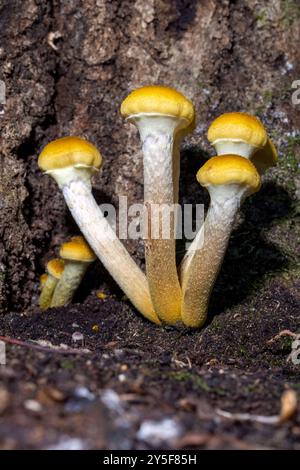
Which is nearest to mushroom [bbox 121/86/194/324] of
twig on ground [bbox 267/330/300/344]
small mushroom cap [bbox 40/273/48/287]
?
twig on ground [bbox 267/330/300/344]

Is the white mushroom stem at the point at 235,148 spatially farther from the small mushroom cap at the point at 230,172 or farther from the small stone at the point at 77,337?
the small stone at the point at 77,337

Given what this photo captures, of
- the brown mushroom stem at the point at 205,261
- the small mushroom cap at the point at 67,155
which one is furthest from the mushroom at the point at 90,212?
the brown mushroom stem at the point at 205,261

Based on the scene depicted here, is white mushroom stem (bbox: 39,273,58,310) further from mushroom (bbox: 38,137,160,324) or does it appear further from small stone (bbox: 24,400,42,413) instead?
small stone (bbox: 24,400,42,413)

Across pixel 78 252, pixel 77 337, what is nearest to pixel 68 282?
pixel 78 252

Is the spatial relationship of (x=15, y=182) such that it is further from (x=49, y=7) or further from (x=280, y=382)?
(x=280, y=382)

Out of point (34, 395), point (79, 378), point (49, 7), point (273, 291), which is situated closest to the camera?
point (34, 395)

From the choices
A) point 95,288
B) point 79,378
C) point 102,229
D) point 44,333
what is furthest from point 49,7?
point 79,378
